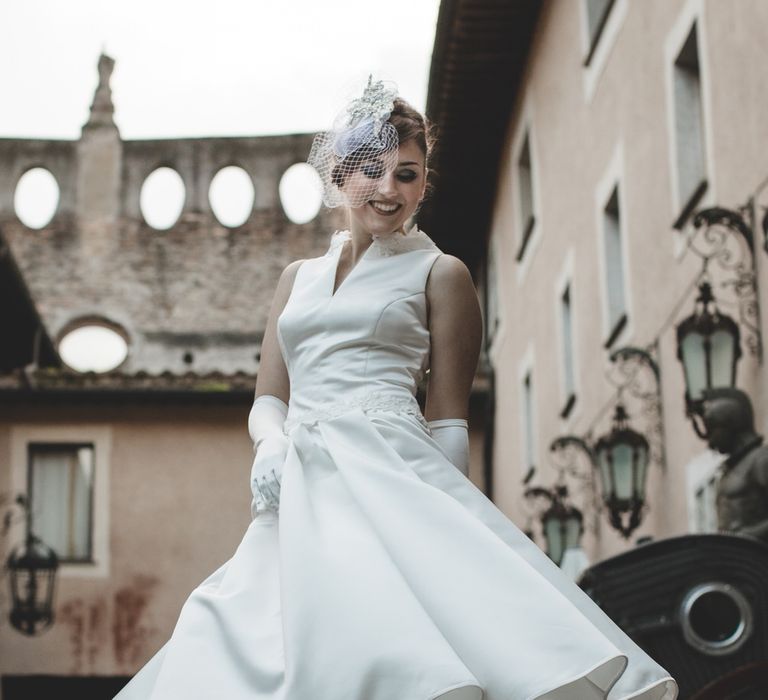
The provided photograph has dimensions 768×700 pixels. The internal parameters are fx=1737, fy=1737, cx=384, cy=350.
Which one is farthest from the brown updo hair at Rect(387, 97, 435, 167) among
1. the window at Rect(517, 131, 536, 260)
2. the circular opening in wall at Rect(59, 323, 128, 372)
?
the circular opening in wall at Rect(59, 323, 128, 372)

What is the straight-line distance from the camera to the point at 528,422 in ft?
64.5

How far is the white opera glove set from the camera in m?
3.91

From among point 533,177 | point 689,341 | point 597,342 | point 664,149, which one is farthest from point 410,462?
point 533,177

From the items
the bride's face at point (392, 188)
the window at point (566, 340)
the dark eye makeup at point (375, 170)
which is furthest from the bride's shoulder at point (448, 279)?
the window at point (566, 340)

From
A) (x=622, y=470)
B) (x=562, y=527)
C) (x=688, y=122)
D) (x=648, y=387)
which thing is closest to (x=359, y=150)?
(x=688, y=122)

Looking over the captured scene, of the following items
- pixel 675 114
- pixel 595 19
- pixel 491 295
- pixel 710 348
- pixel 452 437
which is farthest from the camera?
pixel 491 295

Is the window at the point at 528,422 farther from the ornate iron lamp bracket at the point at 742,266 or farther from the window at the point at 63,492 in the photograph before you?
the ornate iron lamp bracket at the point at 742,266

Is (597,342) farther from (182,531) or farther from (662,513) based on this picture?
(182,531)

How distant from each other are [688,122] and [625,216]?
1.95 meters

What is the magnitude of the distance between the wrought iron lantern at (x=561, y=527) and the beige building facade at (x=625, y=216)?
190 mm

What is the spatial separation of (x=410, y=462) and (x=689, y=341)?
5.51 metres

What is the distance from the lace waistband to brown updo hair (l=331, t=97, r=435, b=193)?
0.52m

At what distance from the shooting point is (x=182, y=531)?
883 inches

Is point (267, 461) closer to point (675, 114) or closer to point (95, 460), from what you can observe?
point (675, 114)
